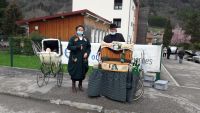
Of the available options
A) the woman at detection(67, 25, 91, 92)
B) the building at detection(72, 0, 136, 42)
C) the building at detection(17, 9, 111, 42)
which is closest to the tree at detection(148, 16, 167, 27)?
the building at detection(72, 0, 136, 42)

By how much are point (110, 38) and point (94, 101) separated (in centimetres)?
189

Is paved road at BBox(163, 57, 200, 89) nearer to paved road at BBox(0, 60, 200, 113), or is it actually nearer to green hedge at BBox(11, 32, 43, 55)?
paved road at BBox(0, 60, 200, 113)

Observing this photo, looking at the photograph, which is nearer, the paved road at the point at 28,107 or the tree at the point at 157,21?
the paved road at the point at 28,107

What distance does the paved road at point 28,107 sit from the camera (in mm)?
6312

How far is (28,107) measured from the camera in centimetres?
656

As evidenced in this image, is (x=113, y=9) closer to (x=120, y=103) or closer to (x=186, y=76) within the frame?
(x=186, y=76)

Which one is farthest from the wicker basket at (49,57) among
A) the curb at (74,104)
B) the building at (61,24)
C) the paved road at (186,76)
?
the building at (61,24)

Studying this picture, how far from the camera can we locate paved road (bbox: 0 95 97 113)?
249 inches

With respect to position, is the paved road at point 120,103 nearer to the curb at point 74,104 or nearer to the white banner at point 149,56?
the curb at point 74,104

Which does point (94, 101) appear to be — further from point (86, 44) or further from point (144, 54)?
point (144, 54)

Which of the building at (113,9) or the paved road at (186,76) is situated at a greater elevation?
the building at (113,9)

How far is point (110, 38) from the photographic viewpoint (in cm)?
762

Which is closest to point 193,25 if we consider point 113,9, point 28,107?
point 113,9

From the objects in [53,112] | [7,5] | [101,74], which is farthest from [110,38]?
[7,5]
